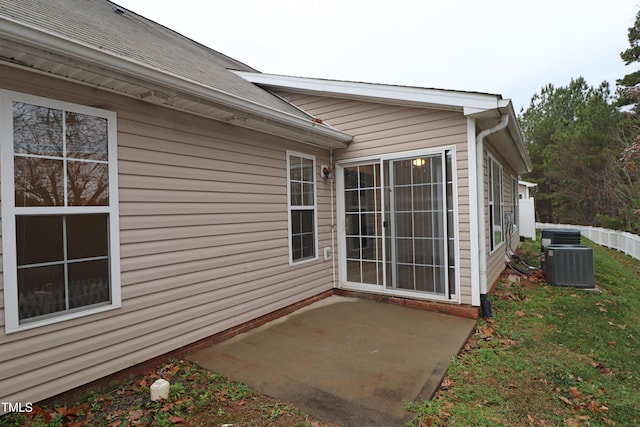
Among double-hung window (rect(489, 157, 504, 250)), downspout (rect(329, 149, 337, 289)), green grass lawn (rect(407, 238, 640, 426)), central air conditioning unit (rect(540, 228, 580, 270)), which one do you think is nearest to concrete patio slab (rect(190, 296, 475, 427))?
green grass lawn (rect(407, 238, 640, 426))

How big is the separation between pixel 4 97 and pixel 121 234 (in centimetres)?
120

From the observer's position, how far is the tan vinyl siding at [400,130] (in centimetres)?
414

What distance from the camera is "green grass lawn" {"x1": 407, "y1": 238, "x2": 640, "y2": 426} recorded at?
2.22 meters

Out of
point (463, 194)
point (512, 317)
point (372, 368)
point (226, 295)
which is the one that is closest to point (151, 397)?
point (226, 295)

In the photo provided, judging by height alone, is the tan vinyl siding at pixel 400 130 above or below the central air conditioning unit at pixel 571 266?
above

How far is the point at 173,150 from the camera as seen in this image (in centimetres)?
311

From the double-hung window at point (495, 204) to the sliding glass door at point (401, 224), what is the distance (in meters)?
1.62

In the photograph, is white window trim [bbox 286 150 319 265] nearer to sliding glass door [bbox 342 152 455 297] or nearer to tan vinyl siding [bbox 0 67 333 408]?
tan vinyl siding [bbox 0 67 333 408]

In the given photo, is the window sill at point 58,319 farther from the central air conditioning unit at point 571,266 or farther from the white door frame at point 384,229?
the central air conditioning unit at point 571,266

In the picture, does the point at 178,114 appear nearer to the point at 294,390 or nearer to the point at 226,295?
the point at 226,295

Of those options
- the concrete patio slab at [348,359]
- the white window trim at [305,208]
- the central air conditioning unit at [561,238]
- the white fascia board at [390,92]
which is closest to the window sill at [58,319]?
the concrete patio slab at [348,359]

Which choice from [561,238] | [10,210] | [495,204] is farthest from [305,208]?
[561,238]

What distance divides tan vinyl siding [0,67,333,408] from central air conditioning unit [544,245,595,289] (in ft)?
16.2

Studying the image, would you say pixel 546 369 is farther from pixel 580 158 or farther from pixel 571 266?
pixel 580 158
